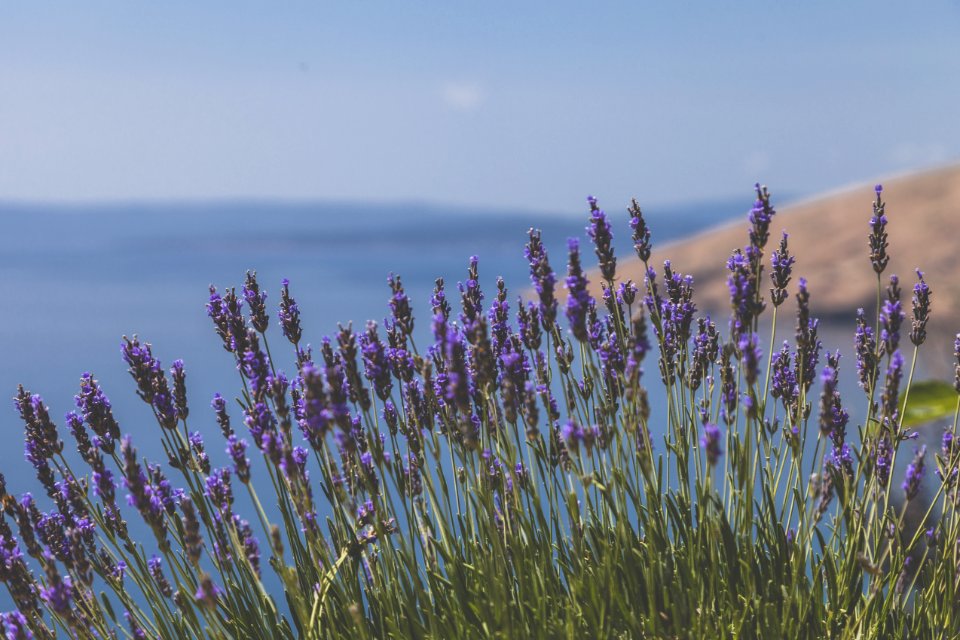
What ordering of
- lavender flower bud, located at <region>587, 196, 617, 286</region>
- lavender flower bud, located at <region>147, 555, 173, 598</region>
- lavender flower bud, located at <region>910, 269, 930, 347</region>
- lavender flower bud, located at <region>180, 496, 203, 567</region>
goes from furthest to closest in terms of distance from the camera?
lavender flower bud, located at <region>147, 555, 173, 598</region> → lavender flower bud, located at <region>910, 269, 930, 347</region> → lavender flower bud, located at <region>587, 196, 617, 286</region> → lavender flower bud, located at <region>180, 496, 203, 567</region>

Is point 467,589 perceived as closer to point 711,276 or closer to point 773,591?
point 773,591

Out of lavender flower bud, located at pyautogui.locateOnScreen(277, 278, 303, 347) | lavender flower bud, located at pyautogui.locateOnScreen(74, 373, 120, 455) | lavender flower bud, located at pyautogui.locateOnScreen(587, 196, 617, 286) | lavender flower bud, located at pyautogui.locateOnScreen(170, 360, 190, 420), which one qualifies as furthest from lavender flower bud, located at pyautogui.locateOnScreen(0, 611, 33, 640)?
lavender flower bud, located at pyautogui.locateOnScreen(587, 196, 617, 286)

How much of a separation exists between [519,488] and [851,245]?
46.8 ft

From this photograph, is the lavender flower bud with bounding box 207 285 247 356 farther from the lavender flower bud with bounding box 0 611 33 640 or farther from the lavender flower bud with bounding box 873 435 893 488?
the lavender flower bud with bounding box 873 435 893 488

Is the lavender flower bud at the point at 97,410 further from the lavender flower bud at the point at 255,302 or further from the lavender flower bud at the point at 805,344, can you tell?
the lavender flower bud at the point at 805,344

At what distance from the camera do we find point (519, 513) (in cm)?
219

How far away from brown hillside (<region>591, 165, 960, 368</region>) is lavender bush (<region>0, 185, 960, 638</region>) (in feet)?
33.8

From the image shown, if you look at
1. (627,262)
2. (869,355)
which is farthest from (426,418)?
(627,262)

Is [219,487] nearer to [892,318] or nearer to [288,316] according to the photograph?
[288,316]

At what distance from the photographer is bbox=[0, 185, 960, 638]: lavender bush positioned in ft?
6.60

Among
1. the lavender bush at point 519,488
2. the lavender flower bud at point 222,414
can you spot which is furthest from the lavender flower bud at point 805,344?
the lavender flower bud at point 222,414

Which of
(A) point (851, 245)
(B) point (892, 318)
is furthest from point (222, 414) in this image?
(A) point (851, 245)

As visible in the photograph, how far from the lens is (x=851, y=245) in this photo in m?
15.4

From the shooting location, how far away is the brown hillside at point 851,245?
45.9ft
